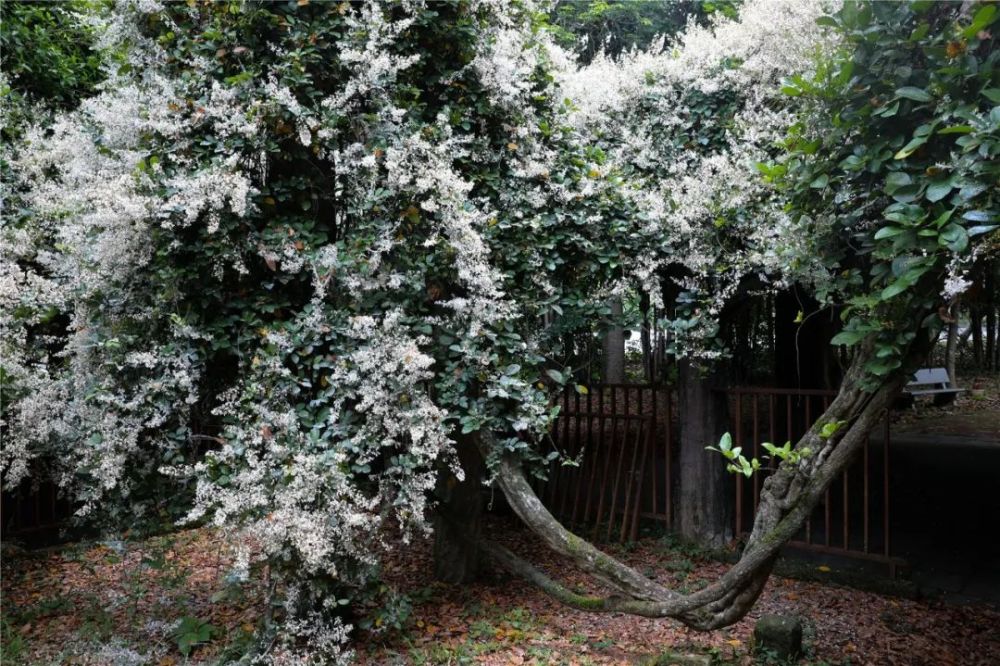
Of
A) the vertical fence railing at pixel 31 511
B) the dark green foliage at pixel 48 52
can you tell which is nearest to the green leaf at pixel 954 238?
the dark green foliage at pixel 48 52

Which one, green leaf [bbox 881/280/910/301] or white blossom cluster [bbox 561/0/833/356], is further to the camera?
white blossom cluster [bbox 561/0/833/356]

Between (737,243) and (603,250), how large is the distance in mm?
1072

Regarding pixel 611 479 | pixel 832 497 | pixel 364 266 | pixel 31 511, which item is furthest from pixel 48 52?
pixel 832 497

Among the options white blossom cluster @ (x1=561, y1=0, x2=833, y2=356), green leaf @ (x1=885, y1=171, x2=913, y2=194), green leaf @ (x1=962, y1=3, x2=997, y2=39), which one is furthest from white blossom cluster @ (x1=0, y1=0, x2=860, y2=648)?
green leaf @ (x1=962, y1=3, x2=997, y2=39)

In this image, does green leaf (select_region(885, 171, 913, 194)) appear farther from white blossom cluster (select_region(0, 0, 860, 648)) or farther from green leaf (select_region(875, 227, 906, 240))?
white blossom cluster (select_region(0, 0, 860, 648))

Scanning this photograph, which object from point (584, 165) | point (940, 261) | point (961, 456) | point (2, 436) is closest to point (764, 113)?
point (584, 165)

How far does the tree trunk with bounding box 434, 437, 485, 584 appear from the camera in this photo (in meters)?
5.13

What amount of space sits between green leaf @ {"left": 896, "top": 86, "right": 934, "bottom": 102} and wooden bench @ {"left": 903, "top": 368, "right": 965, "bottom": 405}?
11.4 m

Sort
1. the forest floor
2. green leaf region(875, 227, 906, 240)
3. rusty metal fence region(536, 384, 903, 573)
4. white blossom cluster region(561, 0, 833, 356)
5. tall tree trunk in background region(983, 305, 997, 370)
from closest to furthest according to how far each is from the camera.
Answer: green leaf region(875, 227, 906, 240)
the forest floor
white blossom cluster region(561, 0, 833, 356)
rusty metal fence region(536, 384, 903, 573)
tall tree trunk in background region(983, 305, 997, 370)

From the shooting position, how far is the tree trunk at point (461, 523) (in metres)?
5.13

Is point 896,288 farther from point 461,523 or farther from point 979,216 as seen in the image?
point 461,523

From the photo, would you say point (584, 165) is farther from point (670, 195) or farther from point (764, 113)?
point (764, 113)

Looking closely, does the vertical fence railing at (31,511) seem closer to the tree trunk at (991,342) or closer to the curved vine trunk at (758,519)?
the curved vine trunk at (758,519)

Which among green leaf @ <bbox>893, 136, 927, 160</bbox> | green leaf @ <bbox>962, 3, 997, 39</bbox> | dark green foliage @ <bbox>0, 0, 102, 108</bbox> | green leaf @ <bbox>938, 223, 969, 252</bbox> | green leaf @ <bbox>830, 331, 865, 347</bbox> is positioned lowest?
green leaf @ <bbox>830, 331, 865, 347</bbox>
